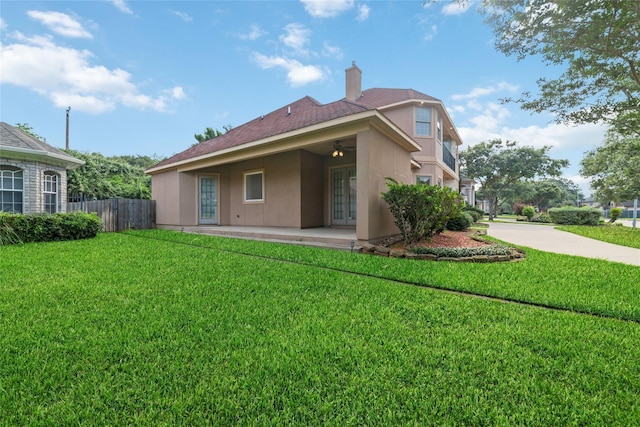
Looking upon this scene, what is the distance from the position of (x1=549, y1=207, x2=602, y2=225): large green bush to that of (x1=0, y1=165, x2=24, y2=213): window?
2835cm

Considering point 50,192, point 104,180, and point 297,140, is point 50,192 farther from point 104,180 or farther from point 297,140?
point 297,140

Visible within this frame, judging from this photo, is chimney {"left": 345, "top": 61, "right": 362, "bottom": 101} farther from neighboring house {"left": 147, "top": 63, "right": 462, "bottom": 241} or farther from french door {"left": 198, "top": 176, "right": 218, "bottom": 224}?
french door {"left": 198, "top": 176, "right": 218, "bottom": 224}

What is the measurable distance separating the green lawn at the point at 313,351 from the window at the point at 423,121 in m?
10.4

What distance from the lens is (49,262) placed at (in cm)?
545

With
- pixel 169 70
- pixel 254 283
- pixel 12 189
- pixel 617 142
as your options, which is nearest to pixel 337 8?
pixel 169 70

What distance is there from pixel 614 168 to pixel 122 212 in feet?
93.0

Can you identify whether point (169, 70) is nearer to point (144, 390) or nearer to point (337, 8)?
point (337, 8)

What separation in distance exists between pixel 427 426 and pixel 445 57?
1166cm

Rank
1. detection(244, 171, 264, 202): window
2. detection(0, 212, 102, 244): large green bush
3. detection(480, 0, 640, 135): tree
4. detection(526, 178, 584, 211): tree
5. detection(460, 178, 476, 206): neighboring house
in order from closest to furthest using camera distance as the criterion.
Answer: detection(480, 0, 640, 135): tree
detection(0, 212, 102, 244): large green bush
detection(244, 171, 264, 202): window
detection(460, 178, 476, 206): neighboring house
detection(526, 178, 584, 211): tree

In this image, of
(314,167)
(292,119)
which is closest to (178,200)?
(314,167)

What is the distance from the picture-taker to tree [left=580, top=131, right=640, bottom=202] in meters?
16.2

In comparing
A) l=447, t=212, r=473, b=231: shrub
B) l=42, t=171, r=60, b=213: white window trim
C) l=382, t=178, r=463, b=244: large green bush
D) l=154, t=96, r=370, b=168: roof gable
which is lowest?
l=447, t=212, r=473, b=231: shrub

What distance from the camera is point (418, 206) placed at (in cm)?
670

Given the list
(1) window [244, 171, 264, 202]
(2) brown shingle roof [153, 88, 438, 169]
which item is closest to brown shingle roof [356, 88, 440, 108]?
(2) brown shingle roof [153, 88, 438, 169]
